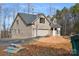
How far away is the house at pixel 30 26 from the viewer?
6.26ft

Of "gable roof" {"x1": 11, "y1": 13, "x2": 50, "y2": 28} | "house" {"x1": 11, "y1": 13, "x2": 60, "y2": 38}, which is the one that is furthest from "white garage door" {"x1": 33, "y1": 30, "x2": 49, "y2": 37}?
"gable roof" {"x1": 11, "y1": 13, "x2": 50, "y2": 28}

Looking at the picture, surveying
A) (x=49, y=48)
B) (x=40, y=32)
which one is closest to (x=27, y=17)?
(x=40, y=32)

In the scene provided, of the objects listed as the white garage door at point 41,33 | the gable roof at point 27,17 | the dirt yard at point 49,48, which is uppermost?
the gable roof at point 27,17

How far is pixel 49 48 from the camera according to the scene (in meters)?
1.90

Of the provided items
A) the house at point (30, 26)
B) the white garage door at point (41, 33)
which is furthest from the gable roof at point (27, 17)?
the white garage door at point (41, 33)

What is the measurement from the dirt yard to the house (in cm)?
8

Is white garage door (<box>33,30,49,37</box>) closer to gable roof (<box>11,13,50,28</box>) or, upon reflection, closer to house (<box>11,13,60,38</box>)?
house (<box>11,13,60,38</box>)

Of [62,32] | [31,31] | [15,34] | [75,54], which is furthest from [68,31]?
[15,34]

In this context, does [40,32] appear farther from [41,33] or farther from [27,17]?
[27,17]

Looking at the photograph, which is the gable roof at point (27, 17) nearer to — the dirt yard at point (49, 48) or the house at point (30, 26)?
the house at point (30, 26)

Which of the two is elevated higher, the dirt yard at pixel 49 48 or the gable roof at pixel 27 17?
the gable roof at pixel 27 17

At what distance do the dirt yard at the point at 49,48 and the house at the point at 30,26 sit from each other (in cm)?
8

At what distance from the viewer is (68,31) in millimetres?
1902

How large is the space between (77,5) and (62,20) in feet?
0.60
